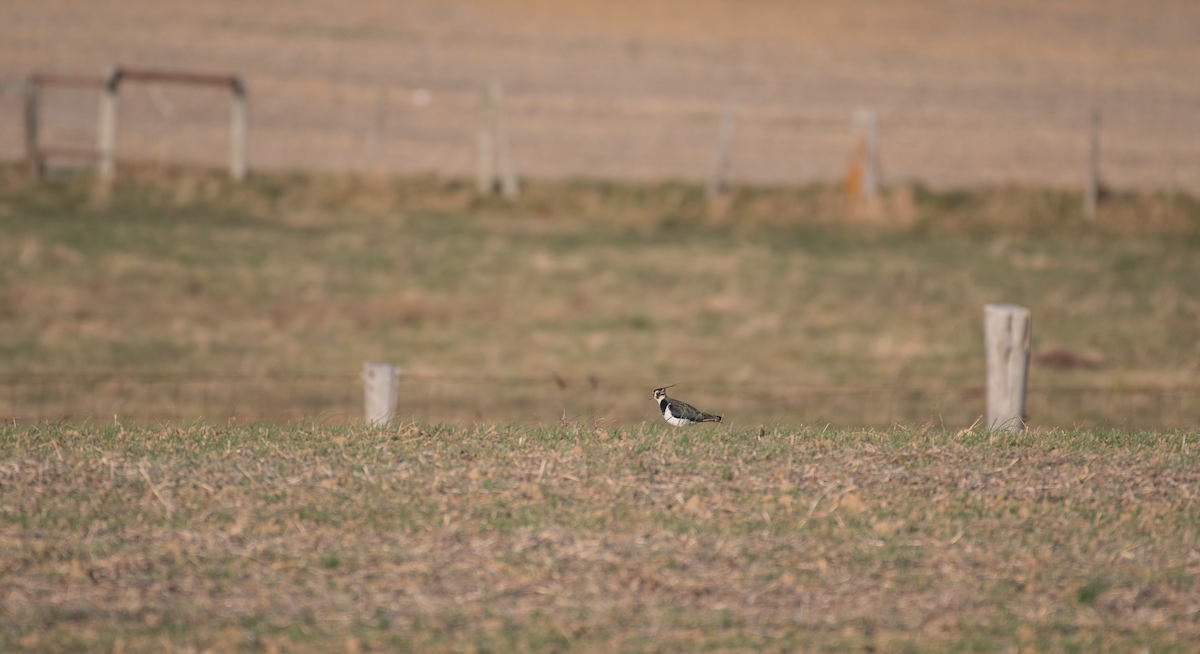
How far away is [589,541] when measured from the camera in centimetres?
561

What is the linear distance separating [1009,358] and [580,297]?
8375mm

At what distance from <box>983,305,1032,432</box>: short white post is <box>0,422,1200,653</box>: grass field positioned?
4.08ft

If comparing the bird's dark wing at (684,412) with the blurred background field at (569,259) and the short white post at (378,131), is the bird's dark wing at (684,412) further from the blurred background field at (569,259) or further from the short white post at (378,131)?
the short white post at (378,131)

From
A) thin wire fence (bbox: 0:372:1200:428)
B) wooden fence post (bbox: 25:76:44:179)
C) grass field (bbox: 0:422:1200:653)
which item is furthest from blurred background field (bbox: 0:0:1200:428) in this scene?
grass field (bbox: 0:422:1200:653)

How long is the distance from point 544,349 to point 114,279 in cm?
564

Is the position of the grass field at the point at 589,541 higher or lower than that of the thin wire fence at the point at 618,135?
lower

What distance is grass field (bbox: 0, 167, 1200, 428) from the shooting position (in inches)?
500

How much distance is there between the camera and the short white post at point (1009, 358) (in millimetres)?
8383

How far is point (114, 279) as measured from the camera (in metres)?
15.7

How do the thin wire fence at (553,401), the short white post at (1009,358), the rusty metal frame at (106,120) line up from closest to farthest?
1. the short white post at (1009,358)
2. the thin wire fence at (553,401)
3. the rusty metal frame at (106,120)

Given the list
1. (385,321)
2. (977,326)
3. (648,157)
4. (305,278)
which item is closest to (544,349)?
(385,321)

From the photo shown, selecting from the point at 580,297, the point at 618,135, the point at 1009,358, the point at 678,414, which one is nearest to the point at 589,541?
the point at 678,414

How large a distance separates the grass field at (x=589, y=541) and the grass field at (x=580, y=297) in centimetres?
365

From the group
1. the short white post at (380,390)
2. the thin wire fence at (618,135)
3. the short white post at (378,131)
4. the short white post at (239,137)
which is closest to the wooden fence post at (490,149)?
the thin wire fence at (618,135)
